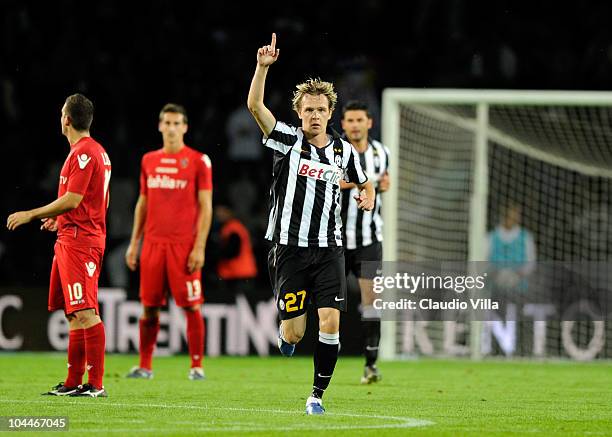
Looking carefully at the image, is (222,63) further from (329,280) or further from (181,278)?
(329,280)

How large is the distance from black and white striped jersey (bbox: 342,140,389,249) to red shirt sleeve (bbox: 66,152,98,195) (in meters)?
3.04

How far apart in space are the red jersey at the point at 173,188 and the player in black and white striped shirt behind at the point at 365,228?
128cm

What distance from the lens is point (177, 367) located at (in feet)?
41.0

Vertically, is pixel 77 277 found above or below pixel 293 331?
above

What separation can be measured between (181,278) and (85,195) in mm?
2575

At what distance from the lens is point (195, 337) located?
1091cm

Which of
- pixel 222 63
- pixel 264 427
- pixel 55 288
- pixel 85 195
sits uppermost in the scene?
pixel 222 63

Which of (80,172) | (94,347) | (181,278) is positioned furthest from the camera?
(181,278)

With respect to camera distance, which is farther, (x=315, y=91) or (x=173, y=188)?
(x=173, y=188)

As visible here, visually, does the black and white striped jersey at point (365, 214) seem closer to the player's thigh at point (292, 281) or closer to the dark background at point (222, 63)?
the player's thigh at point (292, 281)

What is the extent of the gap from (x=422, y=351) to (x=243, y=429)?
8.40m

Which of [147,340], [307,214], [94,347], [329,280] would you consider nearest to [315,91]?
[307,214]

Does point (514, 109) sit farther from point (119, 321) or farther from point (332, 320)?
point (332, 320)

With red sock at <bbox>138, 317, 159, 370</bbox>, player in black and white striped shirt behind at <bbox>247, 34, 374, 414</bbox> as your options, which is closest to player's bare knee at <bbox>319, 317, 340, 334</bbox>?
player in black and white striped shirt behind at <bbox>247, 34, 374, 414</bbox>
